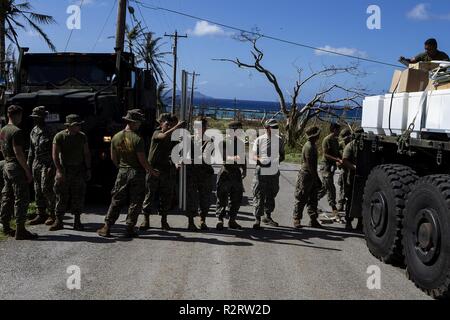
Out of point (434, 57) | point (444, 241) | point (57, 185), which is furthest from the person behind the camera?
point (57, 185)

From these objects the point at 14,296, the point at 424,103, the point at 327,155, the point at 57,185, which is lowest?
the point at 14,296

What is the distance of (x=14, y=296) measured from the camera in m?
4.36

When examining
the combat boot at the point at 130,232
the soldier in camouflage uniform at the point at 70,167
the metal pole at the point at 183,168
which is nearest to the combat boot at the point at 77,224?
the soldier in camouflage uniform at the point at 70,167

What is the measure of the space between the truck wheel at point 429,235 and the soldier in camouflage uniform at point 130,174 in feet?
11.0

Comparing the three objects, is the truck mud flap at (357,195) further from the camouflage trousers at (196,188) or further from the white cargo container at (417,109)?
the camouflage trousers at (196,188)

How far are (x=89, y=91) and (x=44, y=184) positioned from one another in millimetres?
2583

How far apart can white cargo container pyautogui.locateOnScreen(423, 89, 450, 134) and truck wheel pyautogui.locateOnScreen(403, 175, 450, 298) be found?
453 millimetres

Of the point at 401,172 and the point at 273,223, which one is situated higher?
the point at 401,172

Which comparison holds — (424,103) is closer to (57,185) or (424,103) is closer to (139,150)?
(139,150)

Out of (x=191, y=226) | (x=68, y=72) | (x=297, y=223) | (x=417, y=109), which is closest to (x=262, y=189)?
(x=297, y=223)

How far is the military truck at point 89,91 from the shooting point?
28.5ft

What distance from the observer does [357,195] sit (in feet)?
22.5
